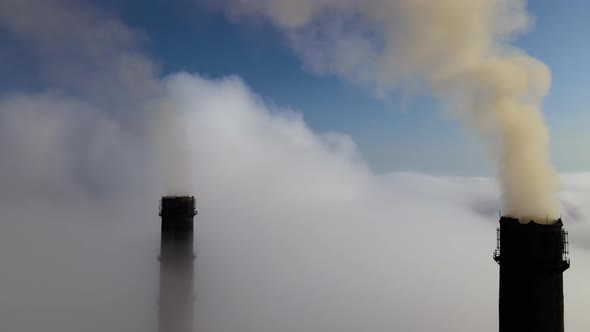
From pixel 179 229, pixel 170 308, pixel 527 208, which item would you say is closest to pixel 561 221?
pixel 527 208

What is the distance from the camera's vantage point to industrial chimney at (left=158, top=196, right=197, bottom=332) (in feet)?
A: 103

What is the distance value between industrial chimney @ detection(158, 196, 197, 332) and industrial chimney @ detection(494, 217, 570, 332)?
21988 millimetres

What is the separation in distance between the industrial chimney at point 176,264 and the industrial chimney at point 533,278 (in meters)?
22.0

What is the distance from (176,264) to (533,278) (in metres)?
23.8

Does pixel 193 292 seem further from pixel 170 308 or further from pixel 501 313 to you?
pixel 501 313

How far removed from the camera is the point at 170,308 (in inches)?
1262

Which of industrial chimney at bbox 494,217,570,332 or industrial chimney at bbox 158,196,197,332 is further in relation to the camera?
industrial chimney at bbox 158,196,197,332

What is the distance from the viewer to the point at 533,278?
56.8 ft

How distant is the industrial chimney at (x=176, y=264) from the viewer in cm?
3133

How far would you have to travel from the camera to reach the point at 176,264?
103 feet

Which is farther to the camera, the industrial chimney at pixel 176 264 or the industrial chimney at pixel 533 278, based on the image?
the industrial chimney at pixel 176 264

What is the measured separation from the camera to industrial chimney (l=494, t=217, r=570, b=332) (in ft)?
56.4

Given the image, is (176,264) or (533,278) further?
(176,264)

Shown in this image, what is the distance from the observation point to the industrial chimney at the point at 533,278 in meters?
17.2
